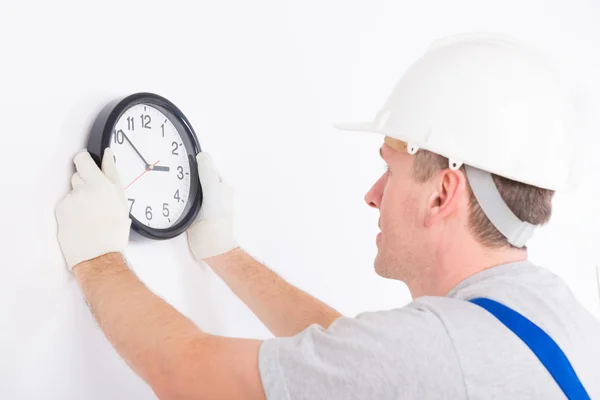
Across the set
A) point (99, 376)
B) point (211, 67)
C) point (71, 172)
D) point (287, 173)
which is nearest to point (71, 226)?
point (71, 172)

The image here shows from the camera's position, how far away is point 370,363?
97 cm

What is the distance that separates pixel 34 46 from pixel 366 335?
2.36 ft

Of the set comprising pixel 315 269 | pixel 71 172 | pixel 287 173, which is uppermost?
pixel 71 172

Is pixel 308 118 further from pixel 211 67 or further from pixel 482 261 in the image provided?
pixel 482 261

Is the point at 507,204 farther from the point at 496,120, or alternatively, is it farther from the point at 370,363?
the point at 370,363

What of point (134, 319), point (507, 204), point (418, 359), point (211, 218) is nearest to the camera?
point (418, 359)

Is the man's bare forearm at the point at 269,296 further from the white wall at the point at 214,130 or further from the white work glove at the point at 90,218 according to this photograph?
the white work glove at the point at 90,218

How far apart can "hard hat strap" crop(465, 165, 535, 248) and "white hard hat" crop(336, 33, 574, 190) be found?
33mm

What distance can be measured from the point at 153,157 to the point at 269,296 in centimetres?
39

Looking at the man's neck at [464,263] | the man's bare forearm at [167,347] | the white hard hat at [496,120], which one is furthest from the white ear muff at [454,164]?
the man's bare forearm at [167,347]

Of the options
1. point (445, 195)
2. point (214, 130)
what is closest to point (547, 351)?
point (445, 195)

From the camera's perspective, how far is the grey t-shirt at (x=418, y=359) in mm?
961

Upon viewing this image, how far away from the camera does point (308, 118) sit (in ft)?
5.93

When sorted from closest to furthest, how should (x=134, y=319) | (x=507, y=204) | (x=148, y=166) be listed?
(x=134, y=319) < (x=507, y=204) < (x=148, y=166)
